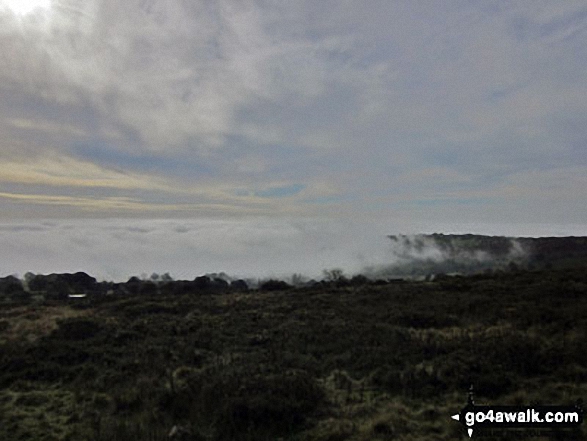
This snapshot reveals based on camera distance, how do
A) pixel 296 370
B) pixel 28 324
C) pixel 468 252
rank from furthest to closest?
pixel 468 252, pixel 28 324, pixel 296 370

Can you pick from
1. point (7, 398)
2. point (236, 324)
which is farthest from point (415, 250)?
point (7, 398)

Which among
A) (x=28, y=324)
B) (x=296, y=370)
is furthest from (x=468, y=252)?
(x=296, y=370)

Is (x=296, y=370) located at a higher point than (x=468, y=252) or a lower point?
lower

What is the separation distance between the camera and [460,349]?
12461mm

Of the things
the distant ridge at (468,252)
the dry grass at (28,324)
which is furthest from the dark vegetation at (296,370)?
the distant ridge at (468,252)

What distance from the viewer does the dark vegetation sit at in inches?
327

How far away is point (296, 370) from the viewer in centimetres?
1164

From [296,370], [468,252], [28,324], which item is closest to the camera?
[296,370]

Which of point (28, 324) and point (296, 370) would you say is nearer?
point (296, 370)

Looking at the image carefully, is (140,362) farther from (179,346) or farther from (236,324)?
(236,324)

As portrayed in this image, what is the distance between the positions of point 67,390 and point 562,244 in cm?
10450

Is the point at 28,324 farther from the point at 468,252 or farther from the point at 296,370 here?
the point at 468,252

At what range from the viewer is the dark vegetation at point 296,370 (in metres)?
8.31

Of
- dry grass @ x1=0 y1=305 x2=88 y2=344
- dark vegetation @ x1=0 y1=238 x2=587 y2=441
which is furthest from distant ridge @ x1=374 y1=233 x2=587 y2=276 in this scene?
dry grass @ x1=0 y1=305 x2=88 y2=344
